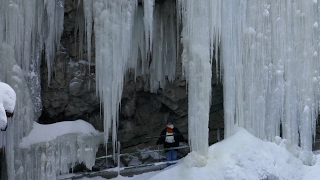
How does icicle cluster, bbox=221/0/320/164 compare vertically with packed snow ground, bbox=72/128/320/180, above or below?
above

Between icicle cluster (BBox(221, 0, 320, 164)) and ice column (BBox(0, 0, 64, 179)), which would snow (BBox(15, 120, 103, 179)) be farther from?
icicle cluster (BBox(221, 0, 320, 164))

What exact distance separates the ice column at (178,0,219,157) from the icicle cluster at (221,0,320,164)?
0.42m

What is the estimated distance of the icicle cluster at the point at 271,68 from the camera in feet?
31.2

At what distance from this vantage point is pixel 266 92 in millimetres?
9664

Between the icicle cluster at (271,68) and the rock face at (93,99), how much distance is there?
3.08 m

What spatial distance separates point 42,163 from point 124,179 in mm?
1671

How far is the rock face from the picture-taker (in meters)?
12.2

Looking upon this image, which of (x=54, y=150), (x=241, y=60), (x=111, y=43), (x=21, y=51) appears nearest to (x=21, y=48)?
(x=21, y=51)

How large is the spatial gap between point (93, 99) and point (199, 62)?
434cm

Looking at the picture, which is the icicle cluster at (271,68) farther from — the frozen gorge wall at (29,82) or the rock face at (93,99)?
the frozen gorge wall at (29,82)

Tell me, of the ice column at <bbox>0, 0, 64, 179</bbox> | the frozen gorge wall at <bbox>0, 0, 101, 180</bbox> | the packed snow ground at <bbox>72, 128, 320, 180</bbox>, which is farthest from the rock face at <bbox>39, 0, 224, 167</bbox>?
the packed snow ground at <bbox>72, 128, 320, 180</bbox>

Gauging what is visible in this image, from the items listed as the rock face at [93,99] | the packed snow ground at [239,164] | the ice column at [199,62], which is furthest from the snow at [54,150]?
the ice column at [199,62]

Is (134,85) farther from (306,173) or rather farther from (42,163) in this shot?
(306,173)

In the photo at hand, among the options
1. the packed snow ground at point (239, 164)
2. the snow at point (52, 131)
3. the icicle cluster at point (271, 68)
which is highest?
the icicle cluster at point (271, 68)
